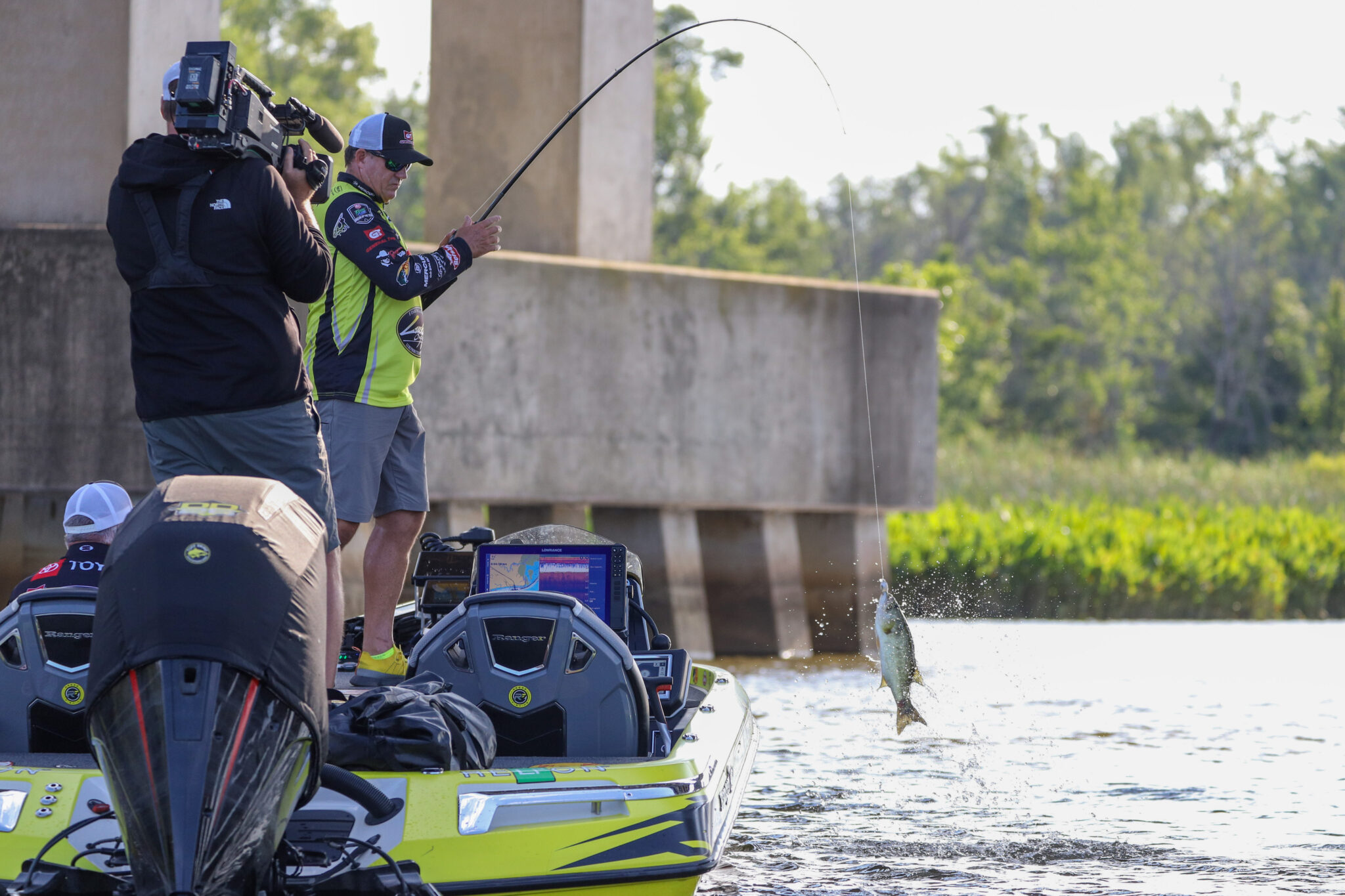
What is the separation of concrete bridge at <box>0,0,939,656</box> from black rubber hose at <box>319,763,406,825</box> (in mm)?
7533

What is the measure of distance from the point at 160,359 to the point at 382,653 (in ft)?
6.12

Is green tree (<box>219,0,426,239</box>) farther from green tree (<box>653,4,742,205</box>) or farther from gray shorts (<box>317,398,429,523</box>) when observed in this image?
gray shorts (<box>317,398,429,523</box>)

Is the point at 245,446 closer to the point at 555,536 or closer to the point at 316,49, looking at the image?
the point at 555,536

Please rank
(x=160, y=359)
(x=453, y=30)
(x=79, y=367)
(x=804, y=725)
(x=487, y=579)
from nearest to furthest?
(x=160, y=359), (x=487, y=579), (x=804, y=725), (x=79, y=367), (x=453, y=30)

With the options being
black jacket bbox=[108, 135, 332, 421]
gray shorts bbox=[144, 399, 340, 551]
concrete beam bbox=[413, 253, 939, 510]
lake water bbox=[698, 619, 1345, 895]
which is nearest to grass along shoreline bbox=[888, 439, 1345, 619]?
concrete beam bbox=[413, 253, 939, 510]

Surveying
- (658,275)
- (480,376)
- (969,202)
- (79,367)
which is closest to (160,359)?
(79,367)

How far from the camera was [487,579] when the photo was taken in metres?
6.29

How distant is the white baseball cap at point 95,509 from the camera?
19.0 feet

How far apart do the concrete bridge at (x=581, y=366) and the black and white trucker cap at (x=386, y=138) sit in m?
5.48

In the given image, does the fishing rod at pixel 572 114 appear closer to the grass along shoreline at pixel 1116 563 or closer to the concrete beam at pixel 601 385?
the concrete beam at pixel 601 385

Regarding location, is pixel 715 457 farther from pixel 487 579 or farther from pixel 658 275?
pixel 487 579

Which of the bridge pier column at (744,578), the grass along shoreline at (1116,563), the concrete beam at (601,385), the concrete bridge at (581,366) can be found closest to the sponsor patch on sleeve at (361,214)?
the concrete beam at (601,385)

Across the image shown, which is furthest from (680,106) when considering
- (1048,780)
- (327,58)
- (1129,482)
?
(1048,780)

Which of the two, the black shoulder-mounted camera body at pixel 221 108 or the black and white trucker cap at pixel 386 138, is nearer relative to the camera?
the black shoulder-mounted camera body at pixel 221 108
